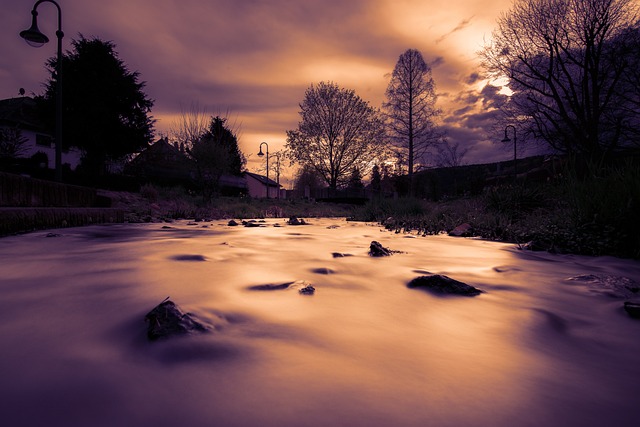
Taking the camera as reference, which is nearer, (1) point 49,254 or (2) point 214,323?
(2) point 214,323

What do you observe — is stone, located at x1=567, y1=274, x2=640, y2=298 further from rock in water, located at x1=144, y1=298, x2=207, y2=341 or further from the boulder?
rock in water, located at x1=144, y1=298, x2=207, y2=341

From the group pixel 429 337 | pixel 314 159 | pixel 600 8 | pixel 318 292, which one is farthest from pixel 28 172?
pixel 600 8

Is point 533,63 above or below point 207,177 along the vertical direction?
above

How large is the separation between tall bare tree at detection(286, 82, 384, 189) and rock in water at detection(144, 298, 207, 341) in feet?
96.3

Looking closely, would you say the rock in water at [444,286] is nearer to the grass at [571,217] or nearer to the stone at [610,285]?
the stone at [610,285]

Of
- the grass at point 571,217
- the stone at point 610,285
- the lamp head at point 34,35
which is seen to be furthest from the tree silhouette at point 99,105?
the stone at point 610,285

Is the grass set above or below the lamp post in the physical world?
below

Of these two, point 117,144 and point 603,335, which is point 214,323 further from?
point 117,144

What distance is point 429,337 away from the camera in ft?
4.79

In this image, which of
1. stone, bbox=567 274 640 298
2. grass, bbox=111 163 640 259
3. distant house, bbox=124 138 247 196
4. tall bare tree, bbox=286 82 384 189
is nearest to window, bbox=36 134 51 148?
distant house, bbox=124 138 247 196

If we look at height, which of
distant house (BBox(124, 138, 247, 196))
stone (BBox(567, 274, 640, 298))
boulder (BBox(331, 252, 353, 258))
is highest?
distant house (BBox(124, 138, 247, 196))

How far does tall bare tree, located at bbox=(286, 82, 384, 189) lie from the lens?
29891 mm

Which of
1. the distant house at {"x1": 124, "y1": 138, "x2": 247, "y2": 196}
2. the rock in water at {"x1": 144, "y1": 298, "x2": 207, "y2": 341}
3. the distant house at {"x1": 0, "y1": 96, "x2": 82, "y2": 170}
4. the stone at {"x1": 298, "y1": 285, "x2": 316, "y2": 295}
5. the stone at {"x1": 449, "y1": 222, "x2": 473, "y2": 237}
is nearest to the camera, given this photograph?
the rock in water at {"x1": 144, "y1": 298, "x2": 207, "y2": 341}

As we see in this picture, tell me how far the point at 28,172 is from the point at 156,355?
630 inches
